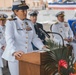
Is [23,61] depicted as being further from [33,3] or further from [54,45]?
[33,3]

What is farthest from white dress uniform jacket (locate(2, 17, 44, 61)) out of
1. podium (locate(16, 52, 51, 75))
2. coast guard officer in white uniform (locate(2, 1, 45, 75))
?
podium (locate(16, 52, 51, 75))

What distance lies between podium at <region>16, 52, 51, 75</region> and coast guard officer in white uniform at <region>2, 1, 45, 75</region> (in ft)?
1.04

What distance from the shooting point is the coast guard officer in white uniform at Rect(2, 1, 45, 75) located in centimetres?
235

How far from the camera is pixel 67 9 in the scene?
291 inches

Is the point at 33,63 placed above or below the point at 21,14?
below

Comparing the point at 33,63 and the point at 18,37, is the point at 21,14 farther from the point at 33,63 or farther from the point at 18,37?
the point at 33,63

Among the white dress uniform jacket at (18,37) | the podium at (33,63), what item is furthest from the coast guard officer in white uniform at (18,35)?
the podium at (33,63)

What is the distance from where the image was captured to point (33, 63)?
75.7 inches

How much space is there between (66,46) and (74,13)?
5325 millimetres

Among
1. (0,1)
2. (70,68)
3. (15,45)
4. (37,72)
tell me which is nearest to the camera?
(70,68)

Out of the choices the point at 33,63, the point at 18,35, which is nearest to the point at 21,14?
the point at 18,35

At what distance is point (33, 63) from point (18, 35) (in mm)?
536

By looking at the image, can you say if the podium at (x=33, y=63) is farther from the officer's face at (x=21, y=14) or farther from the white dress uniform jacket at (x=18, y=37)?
the officer's face at (x=21, y=14)

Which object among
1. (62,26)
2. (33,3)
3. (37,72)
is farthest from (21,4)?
(33,3)
